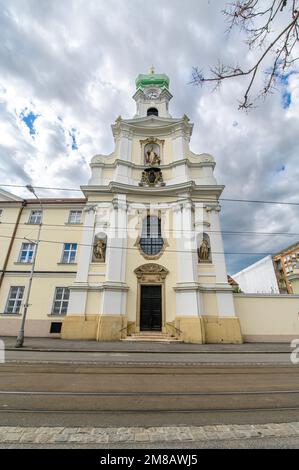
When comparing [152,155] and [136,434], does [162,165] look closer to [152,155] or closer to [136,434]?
[152,155]

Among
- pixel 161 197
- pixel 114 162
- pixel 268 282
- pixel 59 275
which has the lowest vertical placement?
pixel 59 275

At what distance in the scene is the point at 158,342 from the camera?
1265cm

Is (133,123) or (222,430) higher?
(133,123)

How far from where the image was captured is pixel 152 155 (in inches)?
778

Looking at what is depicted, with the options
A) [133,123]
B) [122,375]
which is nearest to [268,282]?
[133,123]

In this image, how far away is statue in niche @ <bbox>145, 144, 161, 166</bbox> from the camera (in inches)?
768

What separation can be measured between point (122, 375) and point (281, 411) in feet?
12.5

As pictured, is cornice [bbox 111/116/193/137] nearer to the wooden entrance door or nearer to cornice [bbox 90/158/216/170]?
cornice [bbox 90/158/216/170]

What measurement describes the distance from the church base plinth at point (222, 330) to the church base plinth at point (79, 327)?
23.0 ft

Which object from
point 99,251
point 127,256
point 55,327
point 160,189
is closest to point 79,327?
point 55,327

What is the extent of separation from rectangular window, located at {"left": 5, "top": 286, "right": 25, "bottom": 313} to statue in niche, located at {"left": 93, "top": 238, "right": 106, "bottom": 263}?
5.94m

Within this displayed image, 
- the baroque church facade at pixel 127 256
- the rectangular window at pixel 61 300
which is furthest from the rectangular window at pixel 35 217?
the rectangular window at pixel 61 300
